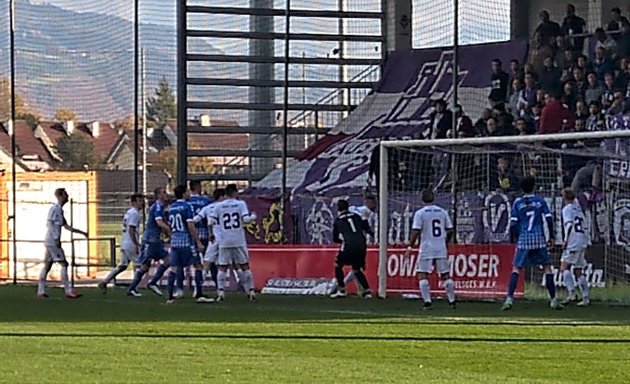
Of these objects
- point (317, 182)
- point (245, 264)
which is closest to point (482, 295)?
point (245, 264)

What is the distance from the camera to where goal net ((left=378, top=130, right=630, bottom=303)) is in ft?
78.0

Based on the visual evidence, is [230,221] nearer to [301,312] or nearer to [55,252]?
[55,252]

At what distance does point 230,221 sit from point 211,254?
40.6 inches

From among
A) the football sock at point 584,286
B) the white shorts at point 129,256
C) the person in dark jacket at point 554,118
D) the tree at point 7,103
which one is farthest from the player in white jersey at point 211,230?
the tree at point 7,103

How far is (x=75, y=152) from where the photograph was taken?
55531mm

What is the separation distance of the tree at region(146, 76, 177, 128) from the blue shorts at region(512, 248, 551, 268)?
56.9 feet

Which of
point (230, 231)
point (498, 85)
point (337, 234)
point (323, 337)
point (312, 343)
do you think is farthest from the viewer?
point (498, 85)

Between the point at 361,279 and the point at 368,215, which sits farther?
the point at 368,215

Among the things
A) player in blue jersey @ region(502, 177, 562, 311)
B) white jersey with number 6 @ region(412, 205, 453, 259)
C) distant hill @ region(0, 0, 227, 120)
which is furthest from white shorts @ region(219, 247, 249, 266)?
distant hill @ region(0, 0, 227, 120)

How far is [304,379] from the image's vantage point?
1169 cm

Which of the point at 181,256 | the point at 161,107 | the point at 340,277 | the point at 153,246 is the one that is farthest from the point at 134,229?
the point at 161,107

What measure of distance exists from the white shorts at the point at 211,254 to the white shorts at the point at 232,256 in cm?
39

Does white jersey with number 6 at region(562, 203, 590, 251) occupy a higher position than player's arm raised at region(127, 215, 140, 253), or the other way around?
white jersey with number 6 at region(562, 203, 590, 251)

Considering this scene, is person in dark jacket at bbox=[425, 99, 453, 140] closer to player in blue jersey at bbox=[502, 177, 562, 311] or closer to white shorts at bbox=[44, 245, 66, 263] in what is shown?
player in blue jersey at bbox=[502, 177, 562, 311]
